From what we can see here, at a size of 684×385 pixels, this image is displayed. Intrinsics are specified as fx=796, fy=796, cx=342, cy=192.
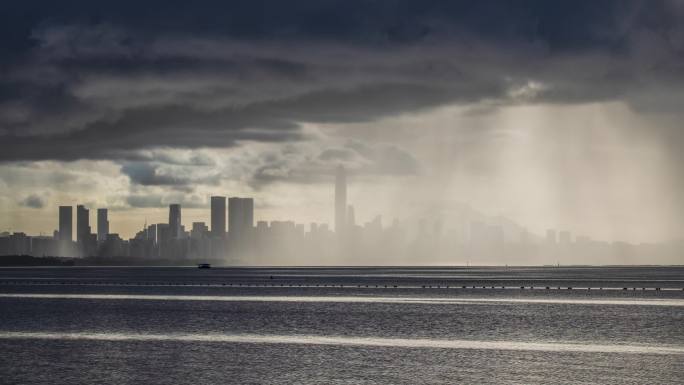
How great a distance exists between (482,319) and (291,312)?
45.4ft

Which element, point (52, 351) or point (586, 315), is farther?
point (586, 315)

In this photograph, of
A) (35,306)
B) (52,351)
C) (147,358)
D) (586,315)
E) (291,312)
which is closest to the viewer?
(147,358)

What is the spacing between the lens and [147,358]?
2819 cm

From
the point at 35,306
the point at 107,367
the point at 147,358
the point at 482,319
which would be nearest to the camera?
the point at 107,367

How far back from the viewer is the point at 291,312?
54.9 m

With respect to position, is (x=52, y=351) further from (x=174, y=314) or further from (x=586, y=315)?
(x=586, y=315)

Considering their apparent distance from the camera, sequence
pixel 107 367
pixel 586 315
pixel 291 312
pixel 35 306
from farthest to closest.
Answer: pixel 35 306, pixel 291 312, pixel 586 315, pixel 107 367

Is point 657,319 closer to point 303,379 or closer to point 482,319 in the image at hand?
point 482,319

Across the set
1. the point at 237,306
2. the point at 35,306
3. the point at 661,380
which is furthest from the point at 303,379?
the point at 35,306

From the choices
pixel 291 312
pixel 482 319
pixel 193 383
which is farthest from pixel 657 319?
pixel 193 383

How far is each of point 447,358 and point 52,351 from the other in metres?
15.0

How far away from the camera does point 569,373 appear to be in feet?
79.8

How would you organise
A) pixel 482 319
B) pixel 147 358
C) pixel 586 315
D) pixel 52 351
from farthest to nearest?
pixel 586 315 → pixel 482 319 → pixel 52 351 → pixel 147 358

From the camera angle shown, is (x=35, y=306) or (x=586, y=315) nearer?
(x=586, y=315)
